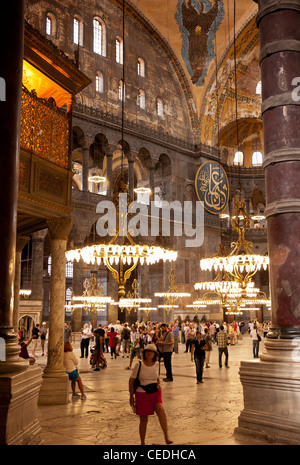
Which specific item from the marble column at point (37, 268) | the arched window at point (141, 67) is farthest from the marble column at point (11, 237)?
the arched window at point (141, 67)

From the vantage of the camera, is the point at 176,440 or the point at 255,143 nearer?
the point at 176,440

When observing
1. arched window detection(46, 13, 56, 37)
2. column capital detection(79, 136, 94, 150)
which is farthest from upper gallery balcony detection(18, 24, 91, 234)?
arched window detection(46, 13, 56, 37)

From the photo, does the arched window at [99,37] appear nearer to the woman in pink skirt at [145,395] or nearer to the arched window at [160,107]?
the arched window at [160,107]

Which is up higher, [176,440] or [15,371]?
[15,371]

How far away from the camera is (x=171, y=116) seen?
23.6 m

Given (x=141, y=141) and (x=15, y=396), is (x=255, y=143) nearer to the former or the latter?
(x=141, y=141)

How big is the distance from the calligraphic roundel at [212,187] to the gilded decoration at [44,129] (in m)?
17.2

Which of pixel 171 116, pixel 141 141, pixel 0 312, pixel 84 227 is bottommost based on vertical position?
pixel 0 312

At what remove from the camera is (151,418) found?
5.61 meters

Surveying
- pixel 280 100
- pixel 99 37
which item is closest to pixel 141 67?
pixel 99 37

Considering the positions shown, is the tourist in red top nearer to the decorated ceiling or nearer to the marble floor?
the marble floor

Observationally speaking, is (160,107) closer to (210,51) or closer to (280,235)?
(210,51)

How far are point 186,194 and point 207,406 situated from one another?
18.2m
